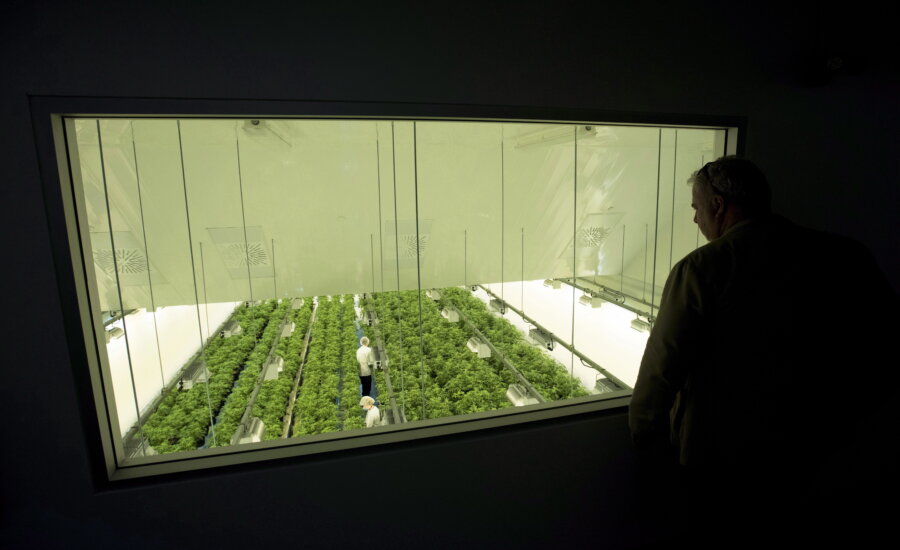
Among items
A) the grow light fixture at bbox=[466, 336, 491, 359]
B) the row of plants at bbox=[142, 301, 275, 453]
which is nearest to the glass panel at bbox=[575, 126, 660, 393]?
the grow light fixture at bbox=[466, 336, 491, 359]

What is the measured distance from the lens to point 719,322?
3.00 feet

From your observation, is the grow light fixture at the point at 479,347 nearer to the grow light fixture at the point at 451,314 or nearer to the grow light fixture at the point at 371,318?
the grow light fixture at the point at 451,314

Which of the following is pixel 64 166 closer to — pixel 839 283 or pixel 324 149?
pixel 324 149

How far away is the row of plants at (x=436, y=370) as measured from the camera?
3.17 metres

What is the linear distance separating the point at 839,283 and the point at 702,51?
2.65 ft

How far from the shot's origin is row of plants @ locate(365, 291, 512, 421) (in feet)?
10.4

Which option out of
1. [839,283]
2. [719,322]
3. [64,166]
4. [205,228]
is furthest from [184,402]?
[839,283]

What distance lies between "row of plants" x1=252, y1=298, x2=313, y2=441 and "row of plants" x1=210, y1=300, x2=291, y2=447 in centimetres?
10

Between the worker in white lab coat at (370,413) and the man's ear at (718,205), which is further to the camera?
the worker in white lab coat at (370,413)

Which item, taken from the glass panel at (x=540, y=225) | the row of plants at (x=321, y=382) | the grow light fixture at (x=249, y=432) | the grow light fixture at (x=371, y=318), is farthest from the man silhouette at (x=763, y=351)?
the grow light fixture at (x=371, y=318)

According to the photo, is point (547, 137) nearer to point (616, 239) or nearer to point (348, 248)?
point (616, 239)

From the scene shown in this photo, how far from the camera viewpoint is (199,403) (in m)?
2.96

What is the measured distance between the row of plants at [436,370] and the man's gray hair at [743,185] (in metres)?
1.83

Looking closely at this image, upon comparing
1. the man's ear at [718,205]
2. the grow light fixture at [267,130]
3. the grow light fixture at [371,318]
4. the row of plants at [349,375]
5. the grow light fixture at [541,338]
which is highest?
the grow light fixture at [267,130]
